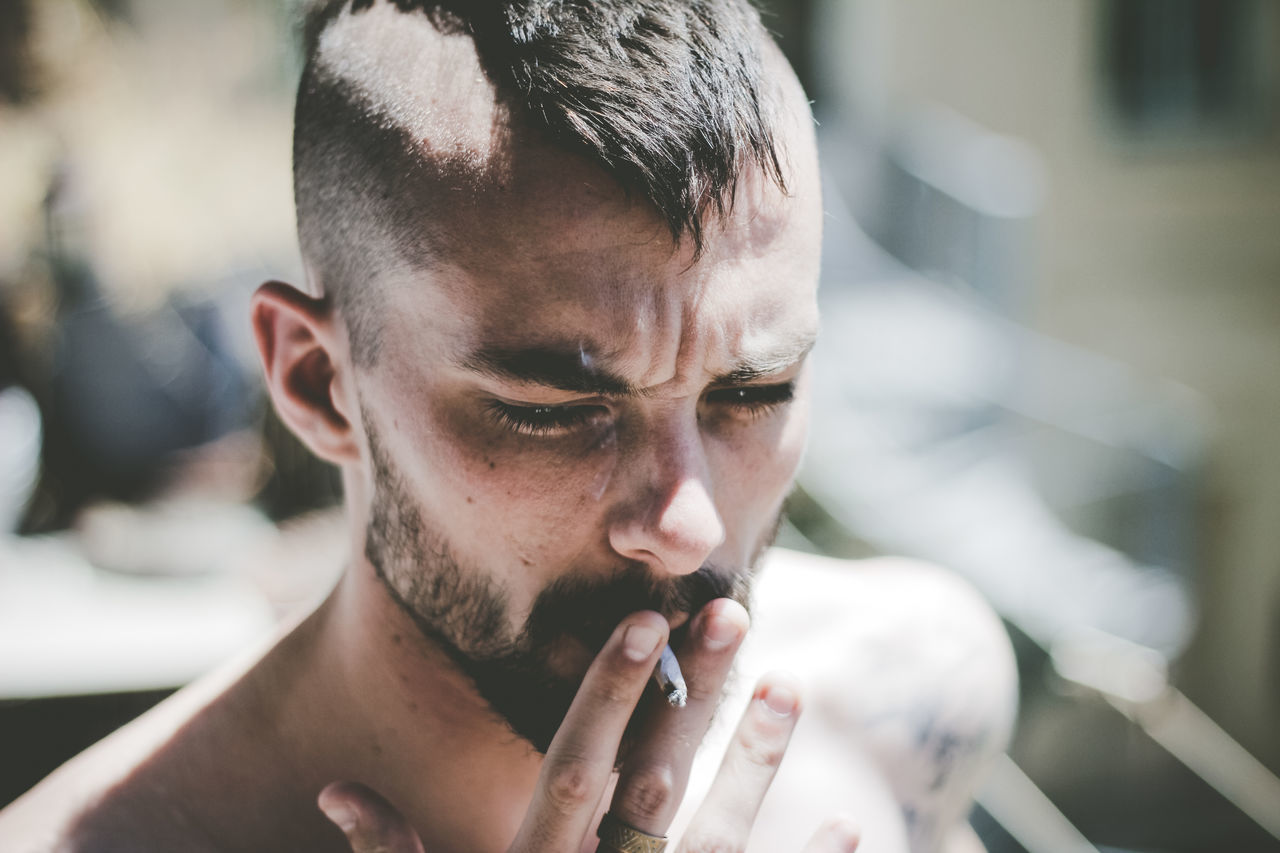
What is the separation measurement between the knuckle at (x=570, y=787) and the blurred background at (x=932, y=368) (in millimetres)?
1209

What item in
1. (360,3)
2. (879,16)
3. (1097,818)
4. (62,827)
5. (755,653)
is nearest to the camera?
(62,827)

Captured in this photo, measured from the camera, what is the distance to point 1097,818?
4.71 m

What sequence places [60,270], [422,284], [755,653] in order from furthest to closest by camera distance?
[60,270] → [755,653] → [422,284]

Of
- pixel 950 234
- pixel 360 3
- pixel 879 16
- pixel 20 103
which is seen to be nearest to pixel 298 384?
pixel 360 3

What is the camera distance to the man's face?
41.4 inches

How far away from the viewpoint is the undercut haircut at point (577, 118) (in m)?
1.06

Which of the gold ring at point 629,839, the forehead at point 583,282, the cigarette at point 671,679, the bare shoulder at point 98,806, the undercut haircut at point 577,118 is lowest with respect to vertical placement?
the bare shoulder at point 98,806

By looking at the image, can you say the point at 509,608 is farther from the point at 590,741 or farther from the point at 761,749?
the point at 761,749

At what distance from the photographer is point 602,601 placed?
3.73 ft

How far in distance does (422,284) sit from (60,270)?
142 inches

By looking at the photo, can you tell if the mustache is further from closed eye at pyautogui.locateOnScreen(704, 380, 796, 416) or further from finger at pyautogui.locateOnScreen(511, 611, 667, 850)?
closed eye at pyautogui.locateOnScreen(704, 380, 796, 416)

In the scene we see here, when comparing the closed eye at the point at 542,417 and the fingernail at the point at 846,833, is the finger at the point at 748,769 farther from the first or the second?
the closed eye at the point at 542,417

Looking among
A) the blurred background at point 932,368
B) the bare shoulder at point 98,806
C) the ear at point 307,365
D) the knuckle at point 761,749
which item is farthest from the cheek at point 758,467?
the bare shoulder at point 98,806

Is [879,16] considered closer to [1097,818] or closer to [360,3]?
[1097,818]
